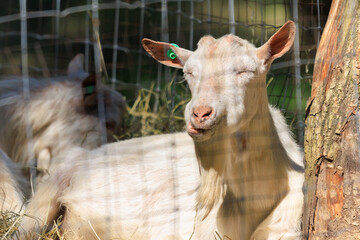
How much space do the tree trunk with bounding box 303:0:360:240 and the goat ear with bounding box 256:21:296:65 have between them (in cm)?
14

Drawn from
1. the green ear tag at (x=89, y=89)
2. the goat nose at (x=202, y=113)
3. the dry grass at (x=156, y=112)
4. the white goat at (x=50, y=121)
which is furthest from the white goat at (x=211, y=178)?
the dry grass at (x=156, y=112)

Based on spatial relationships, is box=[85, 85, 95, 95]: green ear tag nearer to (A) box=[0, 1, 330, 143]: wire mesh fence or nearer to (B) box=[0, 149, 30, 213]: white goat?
(A) box=[0, 1, 330, 143]: wire mesh fence

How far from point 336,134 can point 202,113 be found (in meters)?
0.56

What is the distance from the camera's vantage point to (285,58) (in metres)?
3.70

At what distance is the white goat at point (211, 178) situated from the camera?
8.23ft

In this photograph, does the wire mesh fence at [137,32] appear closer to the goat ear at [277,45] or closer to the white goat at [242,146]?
A: the white goat at [242,146]

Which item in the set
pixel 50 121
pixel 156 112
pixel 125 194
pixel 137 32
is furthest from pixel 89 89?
pixel 137 32

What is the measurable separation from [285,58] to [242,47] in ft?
3.81

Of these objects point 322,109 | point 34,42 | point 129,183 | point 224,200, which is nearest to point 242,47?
point 322,109

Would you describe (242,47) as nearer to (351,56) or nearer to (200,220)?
(351,56)

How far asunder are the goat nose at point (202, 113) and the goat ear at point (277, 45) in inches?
16.4

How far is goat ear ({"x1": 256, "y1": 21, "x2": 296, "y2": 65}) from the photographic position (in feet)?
8.34

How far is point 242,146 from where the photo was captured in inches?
104

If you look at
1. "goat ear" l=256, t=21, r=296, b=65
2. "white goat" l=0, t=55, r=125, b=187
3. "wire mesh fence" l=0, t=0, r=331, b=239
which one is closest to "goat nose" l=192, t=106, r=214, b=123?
"goat ear" l=256, t=21, r=296, b=65
